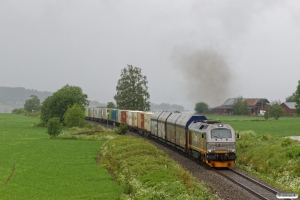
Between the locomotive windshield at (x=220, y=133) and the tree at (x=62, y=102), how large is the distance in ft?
221

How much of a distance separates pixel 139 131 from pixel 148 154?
109 feet

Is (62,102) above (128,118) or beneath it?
above

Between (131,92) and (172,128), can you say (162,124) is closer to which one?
(172,128)

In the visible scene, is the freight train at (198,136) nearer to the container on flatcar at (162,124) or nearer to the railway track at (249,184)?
the container on flatcar at (162,124)

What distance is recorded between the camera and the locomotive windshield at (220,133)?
1171 inches

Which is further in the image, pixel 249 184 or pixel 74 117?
pixel 74 117

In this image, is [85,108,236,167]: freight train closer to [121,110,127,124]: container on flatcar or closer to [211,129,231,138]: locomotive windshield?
Result: [211,129,231,138]: locomotive windshield

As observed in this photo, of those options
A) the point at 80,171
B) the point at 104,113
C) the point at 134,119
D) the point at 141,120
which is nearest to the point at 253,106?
the point at 104,113

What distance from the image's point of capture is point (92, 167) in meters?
32.4

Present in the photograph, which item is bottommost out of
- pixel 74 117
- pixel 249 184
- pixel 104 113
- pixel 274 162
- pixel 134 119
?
pixel 249 184

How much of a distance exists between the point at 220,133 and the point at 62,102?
68.6m

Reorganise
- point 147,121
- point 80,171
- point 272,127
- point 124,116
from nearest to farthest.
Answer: point 80,171 → point 147,121 → point 272,127 → point 124,116

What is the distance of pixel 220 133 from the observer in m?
30.0

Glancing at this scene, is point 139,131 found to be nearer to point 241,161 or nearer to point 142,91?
point 241,161
